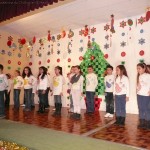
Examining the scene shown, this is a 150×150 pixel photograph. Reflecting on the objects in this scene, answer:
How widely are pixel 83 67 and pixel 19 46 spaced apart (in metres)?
2.76

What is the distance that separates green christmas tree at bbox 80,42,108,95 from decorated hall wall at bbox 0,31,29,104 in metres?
2.59

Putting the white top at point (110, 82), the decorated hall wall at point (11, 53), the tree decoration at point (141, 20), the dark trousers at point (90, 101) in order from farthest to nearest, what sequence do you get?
the decorated hall wall at point (11, 53) → the dark trousers at point (90, 101) → the tree decoration at point (141, 20) → the white top at point (110, 82)

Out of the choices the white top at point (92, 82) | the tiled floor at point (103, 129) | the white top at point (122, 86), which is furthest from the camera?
the white top at point (92, 82)

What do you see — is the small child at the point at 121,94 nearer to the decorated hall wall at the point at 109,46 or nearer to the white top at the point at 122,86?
the white top at the point at 122,86

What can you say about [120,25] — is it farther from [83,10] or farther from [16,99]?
[16,99]

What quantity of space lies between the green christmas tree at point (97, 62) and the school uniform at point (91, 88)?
0.45m

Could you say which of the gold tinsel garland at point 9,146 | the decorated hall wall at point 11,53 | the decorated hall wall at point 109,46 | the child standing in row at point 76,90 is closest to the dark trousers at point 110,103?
the decorated hall wall at point 109,46

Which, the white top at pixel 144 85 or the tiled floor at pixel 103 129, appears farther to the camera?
the white top at pixel 144 85

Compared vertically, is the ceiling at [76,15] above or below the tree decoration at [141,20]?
above

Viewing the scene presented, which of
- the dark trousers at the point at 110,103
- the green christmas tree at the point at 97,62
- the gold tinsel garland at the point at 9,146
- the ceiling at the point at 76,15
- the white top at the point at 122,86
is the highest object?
the ceiling at the point at 76,15

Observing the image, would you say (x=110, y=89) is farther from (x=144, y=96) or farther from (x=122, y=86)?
(x=144, y=96)

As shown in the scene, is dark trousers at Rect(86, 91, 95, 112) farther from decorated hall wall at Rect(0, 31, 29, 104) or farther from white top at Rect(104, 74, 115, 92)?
decorated hall wall at Rect(0, 31, 29, 104)

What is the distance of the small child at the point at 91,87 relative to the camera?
5.69 meters

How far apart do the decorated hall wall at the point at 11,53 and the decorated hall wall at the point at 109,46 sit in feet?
2.36
